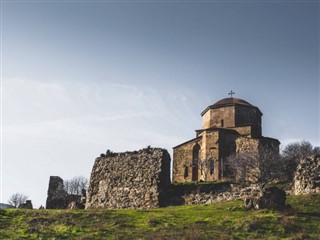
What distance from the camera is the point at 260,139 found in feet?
137

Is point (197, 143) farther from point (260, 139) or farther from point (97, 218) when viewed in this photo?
point (97, 218)

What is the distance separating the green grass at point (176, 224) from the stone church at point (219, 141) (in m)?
23.0

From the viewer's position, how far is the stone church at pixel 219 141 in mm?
41781

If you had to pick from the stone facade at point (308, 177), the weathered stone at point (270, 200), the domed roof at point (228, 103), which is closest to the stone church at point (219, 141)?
the domed roof at point (228, 103)

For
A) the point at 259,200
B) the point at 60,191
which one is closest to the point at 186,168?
the point at 60,191

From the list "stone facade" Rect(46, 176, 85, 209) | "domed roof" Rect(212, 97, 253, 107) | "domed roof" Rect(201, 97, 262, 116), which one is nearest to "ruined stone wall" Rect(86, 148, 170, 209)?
"stone facade" Rect(46, 176, 85, 209)

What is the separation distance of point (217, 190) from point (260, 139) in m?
19.4

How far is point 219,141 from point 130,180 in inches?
710

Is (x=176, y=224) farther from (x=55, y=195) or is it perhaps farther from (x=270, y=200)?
(x=55, y=195)

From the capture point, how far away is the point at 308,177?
20266 millimetres

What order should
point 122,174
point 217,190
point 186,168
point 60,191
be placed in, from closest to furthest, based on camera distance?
point 217,190 < point 122,174 < point 60,191 < point 186,168

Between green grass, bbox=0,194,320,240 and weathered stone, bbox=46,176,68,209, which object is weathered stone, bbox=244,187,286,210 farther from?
weathered stone, bbox=46,176,68,209

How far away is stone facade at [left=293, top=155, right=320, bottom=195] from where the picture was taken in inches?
783

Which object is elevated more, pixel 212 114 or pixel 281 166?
pixel 212 114
